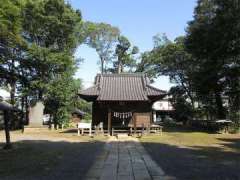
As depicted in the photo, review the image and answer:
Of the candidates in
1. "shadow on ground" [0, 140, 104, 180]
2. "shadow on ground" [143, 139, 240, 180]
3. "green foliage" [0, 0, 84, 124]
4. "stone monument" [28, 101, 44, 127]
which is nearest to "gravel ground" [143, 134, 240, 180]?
"shadow on ground" [143, 139, 240, 180]

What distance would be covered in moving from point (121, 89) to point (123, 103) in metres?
1.75

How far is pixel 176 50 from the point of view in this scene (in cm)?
5888

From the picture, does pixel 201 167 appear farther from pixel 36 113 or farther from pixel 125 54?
pixel 125 54

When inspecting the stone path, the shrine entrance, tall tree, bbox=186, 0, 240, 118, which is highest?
tall tree, bbox=186, 0, 240, 118

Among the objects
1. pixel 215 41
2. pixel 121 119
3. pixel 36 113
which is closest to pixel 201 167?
pixel 121 119

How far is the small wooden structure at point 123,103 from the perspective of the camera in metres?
32.2

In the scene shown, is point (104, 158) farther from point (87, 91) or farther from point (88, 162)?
point (87, 91)

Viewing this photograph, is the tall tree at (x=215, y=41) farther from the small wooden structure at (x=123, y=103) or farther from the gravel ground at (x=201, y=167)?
the gravel ground at (x=201, y=167)

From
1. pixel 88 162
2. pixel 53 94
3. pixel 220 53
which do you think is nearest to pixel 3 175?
pixel 88 162

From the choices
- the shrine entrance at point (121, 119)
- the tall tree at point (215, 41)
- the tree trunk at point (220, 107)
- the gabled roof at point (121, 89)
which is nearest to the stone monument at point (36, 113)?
the gabled roof at point (121, 89)

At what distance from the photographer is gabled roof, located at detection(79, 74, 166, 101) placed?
1268 inches

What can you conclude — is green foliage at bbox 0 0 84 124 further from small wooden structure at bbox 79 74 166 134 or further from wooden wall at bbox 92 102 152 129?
wooden wall at bbox 92 102 152 129

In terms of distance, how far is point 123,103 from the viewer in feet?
108

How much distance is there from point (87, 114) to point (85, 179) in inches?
2279
